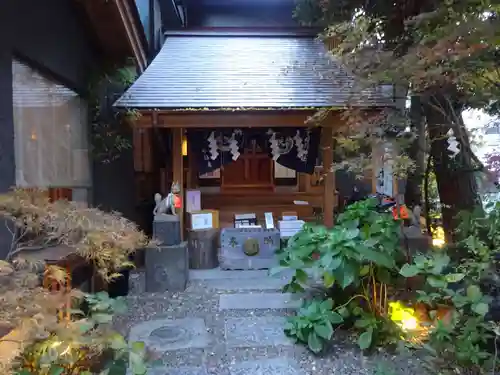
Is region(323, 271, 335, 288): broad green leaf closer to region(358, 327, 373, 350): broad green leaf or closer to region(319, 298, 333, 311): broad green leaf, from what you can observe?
region(319, 298, 333, 311): broad green leaf

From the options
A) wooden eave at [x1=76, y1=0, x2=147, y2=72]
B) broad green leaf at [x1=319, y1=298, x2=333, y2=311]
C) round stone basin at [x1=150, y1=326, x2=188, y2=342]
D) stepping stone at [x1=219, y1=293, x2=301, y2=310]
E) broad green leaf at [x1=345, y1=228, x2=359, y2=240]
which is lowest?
round stone basin at [x1=150, y1=326, x2=188, y2=342]

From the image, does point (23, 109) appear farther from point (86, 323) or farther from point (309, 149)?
point (309, 149)

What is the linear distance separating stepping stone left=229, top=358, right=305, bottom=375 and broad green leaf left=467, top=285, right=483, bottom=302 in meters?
1.47

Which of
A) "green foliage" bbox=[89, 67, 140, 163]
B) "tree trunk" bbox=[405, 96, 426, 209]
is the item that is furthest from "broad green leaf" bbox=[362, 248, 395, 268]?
"green foliage" bbox=[89, 67, 140, 163]

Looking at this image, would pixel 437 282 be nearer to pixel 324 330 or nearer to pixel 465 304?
pixel 465 304

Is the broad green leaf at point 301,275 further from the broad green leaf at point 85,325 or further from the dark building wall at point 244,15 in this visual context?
the dark building wall at point 244,15

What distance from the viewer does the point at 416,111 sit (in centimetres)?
564

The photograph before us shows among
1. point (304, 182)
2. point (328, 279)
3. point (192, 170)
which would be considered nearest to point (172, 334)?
point (328, 279)

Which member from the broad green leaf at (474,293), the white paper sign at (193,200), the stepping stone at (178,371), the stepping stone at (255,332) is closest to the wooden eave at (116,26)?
the white paper sign at (193,200)

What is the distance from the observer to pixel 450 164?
18.9ft

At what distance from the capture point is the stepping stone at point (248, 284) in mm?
5980

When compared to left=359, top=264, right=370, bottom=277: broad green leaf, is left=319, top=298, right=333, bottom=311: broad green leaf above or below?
below

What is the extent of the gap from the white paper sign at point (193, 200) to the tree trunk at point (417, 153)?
3415 mm

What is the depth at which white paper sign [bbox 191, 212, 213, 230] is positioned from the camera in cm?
691
